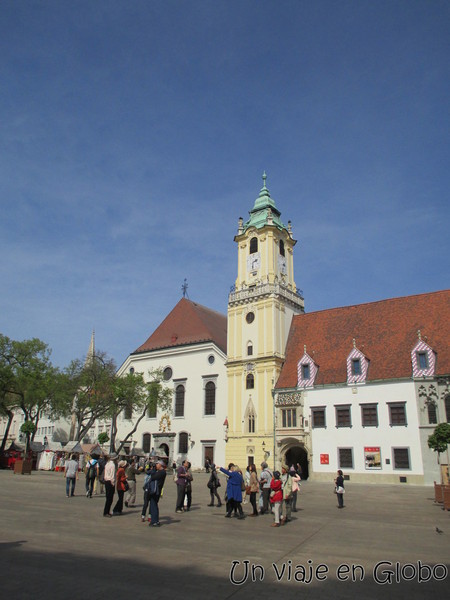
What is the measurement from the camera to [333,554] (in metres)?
9.60

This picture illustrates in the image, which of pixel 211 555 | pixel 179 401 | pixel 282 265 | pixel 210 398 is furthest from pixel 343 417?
pixel 211 555

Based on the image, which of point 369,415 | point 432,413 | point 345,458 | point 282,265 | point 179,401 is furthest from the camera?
point 179,401

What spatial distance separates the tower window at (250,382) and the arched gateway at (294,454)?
238 inches

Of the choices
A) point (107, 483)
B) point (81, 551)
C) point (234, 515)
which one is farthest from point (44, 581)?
point (234, 515)

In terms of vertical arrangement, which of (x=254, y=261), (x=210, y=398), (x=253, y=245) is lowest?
(x=210, y=398)

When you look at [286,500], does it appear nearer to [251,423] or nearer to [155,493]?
[155,493]

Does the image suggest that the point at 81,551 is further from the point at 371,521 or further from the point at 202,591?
the point at 371,521

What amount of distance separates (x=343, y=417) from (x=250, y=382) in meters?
9.74

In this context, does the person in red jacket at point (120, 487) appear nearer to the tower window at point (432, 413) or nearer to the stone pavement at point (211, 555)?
the stone pavement at point (211, 555)

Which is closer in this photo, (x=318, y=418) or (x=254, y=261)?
(x=318, y=418)

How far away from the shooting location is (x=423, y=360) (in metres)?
35.7

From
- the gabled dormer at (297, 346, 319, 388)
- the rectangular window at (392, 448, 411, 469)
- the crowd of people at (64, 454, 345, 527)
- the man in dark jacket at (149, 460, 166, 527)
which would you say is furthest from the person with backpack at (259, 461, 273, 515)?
the gabled dormer at (297, 346, 319, 388)

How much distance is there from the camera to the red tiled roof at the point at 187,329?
51469mm

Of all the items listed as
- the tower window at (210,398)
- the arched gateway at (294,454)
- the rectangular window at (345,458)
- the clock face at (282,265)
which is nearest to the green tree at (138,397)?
the tower window at (210,398)
